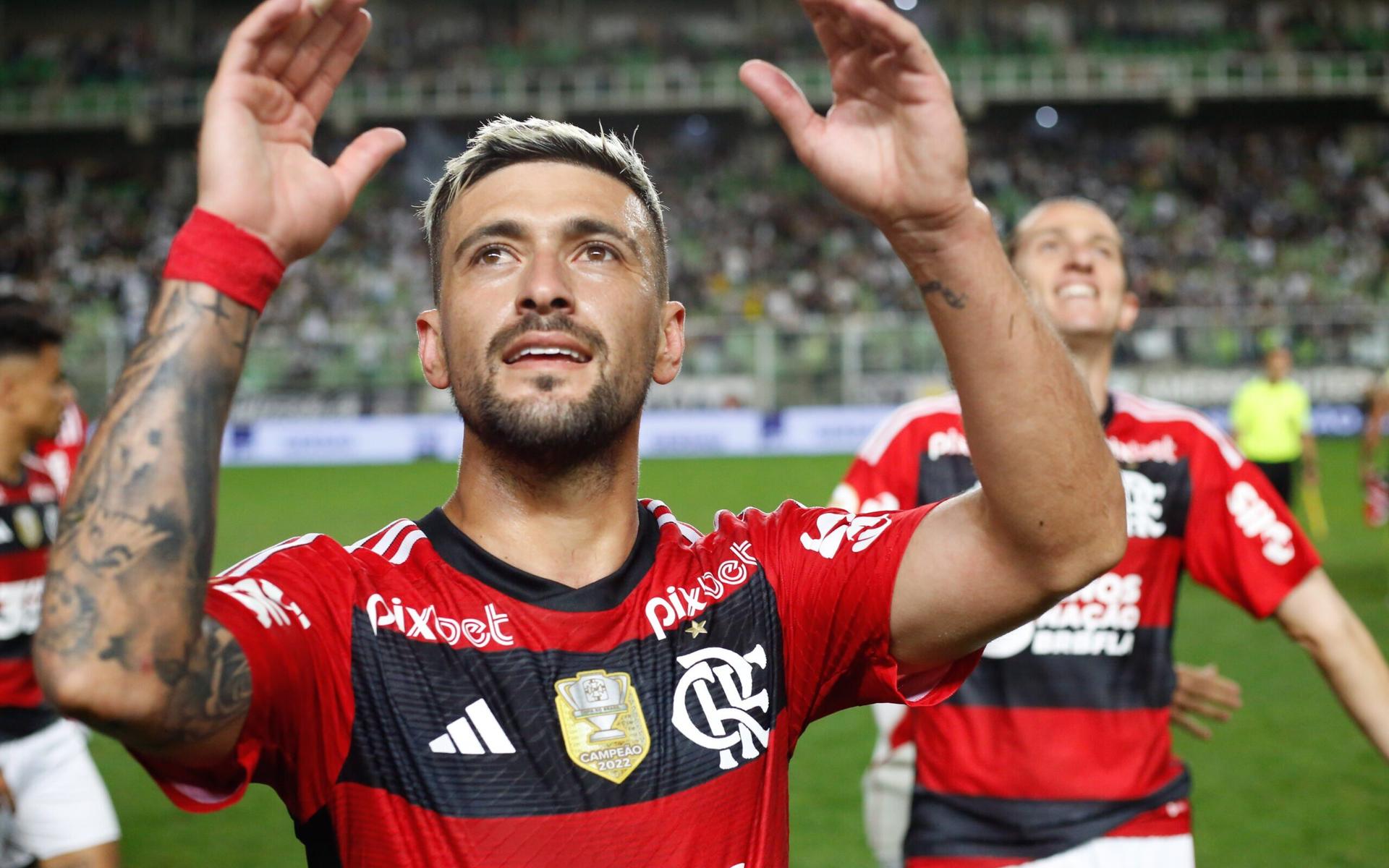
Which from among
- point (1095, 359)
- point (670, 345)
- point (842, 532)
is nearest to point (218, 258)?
point (670, 345)

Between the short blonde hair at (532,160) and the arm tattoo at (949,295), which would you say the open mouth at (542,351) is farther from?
the arm tattoo at (949,295)

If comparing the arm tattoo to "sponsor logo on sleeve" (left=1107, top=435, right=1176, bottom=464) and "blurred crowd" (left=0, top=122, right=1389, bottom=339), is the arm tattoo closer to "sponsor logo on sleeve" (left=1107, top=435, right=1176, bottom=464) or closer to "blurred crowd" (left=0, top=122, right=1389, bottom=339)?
"sponsor logo on sleeve" (left=1107, top=435, right=1176, bottom=464)

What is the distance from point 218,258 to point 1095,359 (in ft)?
9.01

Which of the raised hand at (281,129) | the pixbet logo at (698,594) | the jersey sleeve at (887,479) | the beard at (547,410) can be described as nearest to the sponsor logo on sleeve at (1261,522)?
the jersey sleeve at (887,479)

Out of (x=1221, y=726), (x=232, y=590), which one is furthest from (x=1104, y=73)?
(x=232, y=590)

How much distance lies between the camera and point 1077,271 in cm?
361

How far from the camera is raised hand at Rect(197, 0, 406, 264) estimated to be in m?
1.68

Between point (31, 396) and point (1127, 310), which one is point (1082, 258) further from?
point (31, 396)

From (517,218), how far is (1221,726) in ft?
21.7

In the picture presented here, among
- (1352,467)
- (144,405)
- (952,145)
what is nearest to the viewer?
(144,405)

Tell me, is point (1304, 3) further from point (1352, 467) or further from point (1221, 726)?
point (1221, 726)

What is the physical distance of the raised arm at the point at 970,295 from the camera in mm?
1812

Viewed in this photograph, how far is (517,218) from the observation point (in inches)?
84.9

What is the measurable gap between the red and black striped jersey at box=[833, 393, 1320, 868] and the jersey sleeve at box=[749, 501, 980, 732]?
3.10ft
